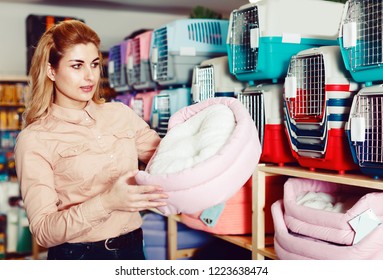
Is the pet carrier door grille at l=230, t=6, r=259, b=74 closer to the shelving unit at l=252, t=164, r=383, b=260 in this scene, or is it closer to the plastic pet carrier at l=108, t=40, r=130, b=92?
the shelving unit at l=252, t=164, r=383, b=260

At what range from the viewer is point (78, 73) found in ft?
4.25

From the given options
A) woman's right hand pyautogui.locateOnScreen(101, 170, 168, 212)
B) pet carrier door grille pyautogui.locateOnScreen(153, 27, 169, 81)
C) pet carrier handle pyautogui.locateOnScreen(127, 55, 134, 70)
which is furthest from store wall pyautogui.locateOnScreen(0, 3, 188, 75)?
woman's right hand pyautogui.locateOnScreen(101, 170, 168, 212)

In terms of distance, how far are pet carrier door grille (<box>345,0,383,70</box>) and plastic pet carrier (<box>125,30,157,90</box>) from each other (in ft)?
4.31

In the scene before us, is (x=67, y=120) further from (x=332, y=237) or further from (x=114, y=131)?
(x=332, y=237)

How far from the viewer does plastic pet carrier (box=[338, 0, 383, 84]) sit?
4.53 feet

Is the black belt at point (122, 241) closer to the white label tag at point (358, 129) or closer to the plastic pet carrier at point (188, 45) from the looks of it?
the white label tag at point (358, 129)

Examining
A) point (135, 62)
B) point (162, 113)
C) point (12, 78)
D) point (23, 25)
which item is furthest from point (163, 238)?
point (23, 25)

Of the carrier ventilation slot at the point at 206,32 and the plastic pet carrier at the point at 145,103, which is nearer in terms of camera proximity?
the carrier ventilation slot at the point at 206,32

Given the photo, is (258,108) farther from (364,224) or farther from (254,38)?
(364,224)

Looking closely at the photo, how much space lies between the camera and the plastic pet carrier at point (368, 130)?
4.53ft

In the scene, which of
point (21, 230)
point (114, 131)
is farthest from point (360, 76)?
point (21, 230)

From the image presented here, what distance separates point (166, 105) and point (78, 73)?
3.72ft

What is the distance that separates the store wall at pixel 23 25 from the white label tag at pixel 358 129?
9.88 ft

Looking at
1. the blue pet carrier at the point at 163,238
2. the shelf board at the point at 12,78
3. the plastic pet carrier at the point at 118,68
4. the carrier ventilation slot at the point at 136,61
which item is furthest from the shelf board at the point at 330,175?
the shelf board at the point at 12,78
